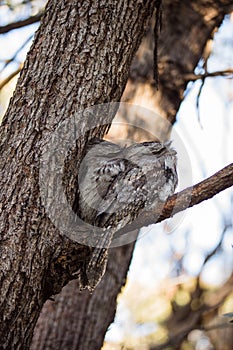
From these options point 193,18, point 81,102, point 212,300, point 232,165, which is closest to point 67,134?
point 81,102

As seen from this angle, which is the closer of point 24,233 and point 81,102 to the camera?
point 24,233

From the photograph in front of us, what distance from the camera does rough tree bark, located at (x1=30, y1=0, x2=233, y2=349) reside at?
416 cm

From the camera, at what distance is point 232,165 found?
112 inches

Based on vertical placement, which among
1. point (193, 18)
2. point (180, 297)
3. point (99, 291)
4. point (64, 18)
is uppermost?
point (193, 18)

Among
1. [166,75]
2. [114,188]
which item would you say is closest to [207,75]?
[166,75]

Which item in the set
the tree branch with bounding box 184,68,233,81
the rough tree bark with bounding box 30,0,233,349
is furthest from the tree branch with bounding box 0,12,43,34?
the tree branch with bounding box 184,68,233,81

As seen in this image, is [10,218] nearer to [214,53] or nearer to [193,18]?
[193,18]

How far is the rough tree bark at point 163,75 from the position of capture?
→ 4.16m

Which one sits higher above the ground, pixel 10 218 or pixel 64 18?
pixel 64 18

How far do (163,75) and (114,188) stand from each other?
1700 millimetres

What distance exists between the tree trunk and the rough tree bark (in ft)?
3.57

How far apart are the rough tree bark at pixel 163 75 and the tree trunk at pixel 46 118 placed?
1089 millimetres

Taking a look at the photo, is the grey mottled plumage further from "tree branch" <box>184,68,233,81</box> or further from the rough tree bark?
"tree branch" <box>184,68,233,81</box>

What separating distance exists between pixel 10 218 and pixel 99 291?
1.52 meters
